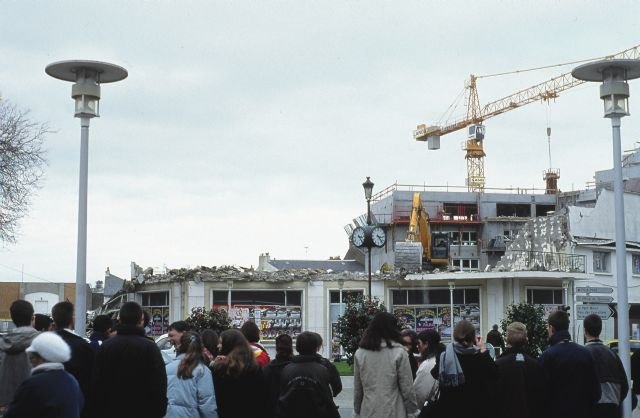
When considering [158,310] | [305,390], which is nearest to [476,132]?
[158,310]

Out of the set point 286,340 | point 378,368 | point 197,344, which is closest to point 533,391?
point 378,368

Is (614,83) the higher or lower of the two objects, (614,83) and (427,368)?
the higher

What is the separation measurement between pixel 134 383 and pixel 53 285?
7411 centimetres

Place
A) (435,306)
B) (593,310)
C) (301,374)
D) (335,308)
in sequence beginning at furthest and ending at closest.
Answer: (435,306) → (335,308) → (593,310) → (301,374)

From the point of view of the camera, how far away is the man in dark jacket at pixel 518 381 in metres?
9.99

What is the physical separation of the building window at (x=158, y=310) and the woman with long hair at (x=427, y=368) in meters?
36.6

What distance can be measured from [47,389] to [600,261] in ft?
155

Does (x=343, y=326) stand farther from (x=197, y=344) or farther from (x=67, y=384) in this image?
(x=67, y=384)

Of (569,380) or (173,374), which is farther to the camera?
(569,380)

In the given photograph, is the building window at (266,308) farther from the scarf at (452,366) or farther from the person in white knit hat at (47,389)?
the person in white knit hat at (47,389)

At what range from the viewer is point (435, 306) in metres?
46.6

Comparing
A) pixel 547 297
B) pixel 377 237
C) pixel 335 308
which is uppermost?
pixel 377 237

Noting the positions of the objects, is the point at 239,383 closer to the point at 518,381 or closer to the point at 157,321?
the point at 518,381

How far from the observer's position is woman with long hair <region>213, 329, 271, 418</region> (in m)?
9.39
